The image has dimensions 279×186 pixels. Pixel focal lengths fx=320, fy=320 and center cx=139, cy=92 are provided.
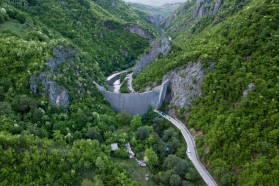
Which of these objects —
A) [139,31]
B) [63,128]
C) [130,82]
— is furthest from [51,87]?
[139,31]

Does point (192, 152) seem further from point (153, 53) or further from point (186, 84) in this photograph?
point (153, 53)

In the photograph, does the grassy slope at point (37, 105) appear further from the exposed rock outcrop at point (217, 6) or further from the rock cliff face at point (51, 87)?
the exposed rock outcrop at point (217, 6)

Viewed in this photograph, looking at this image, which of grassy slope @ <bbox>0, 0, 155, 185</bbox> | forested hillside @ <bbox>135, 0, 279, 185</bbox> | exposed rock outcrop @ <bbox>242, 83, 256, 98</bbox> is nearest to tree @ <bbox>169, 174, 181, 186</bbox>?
forested hillside @ <bbox>135, 0, 279, 185</bbox>

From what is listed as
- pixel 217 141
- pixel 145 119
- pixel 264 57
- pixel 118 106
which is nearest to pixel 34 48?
pixel 118 106

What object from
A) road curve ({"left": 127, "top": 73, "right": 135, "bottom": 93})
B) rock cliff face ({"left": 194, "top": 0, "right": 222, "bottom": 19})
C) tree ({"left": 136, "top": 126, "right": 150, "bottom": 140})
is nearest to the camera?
tree ({"left": 136, "top": 126, "right": 150, "bottom": 140})

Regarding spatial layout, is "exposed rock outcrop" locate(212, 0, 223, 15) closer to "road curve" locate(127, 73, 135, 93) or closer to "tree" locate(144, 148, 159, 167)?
"road curve" locate(127, 73, 135, 93)

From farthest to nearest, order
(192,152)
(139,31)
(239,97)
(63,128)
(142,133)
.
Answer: (139,31) < (142,133) < (239,97) < (192,152) < (63,128)
